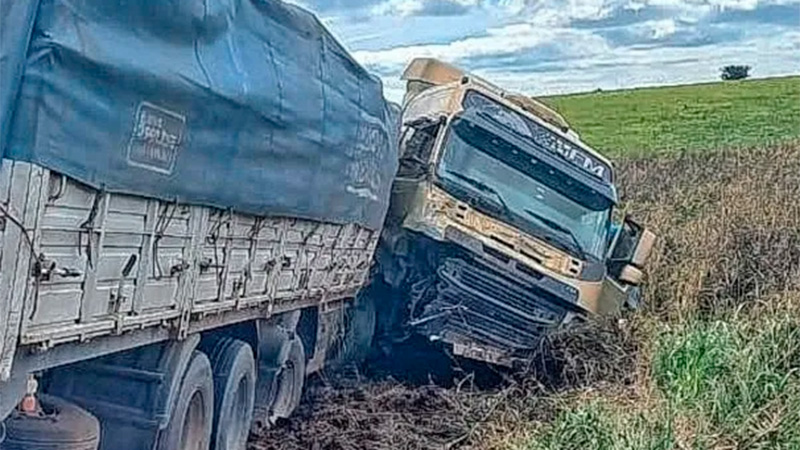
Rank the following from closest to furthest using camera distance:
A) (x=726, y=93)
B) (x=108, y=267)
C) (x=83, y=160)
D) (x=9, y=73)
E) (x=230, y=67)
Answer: (x=9, y=73)
(x=83, y=160)
(x=108, y=267)
(x=230, y=67)
(x=726, y=93)

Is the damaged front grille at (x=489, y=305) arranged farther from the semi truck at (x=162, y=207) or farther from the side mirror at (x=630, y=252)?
the semi truck at (x=162, y=207)

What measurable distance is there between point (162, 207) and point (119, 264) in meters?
0.48

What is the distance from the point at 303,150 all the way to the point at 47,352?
12.1 feet

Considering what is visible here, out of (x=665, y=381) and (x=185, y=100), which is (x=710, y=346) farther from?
(x=185, y=100)

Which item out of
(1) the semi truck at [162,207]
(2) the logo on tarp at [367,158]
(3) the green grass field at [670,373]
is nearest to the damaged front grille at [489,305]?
(3) the green grass field at [670,373]

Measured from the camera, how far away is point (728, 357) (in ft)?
31.9

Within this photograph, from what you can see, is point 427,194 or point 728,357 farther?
point 427,194

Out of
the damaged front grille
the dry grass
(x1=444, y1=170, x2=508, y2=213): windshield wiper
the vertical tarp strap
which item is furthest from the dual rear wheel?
(x1=444, y1=170, x2=508, y2=213): windshield wiper

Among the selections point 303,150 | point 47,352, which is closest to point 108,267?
point 47,352

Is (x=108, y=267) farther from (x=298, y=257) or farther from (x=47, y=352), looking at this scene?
(x=298, y=257)

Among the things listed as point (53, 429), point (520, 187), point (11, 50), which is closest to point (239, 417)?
point (53, 429)

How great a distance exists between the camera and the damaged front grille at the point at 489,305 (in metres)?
13.5

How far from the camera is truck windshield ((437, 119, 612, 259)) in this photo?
13602mm

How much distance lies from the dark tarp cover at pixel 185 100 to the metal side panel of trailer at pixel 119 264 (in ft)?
0.34
